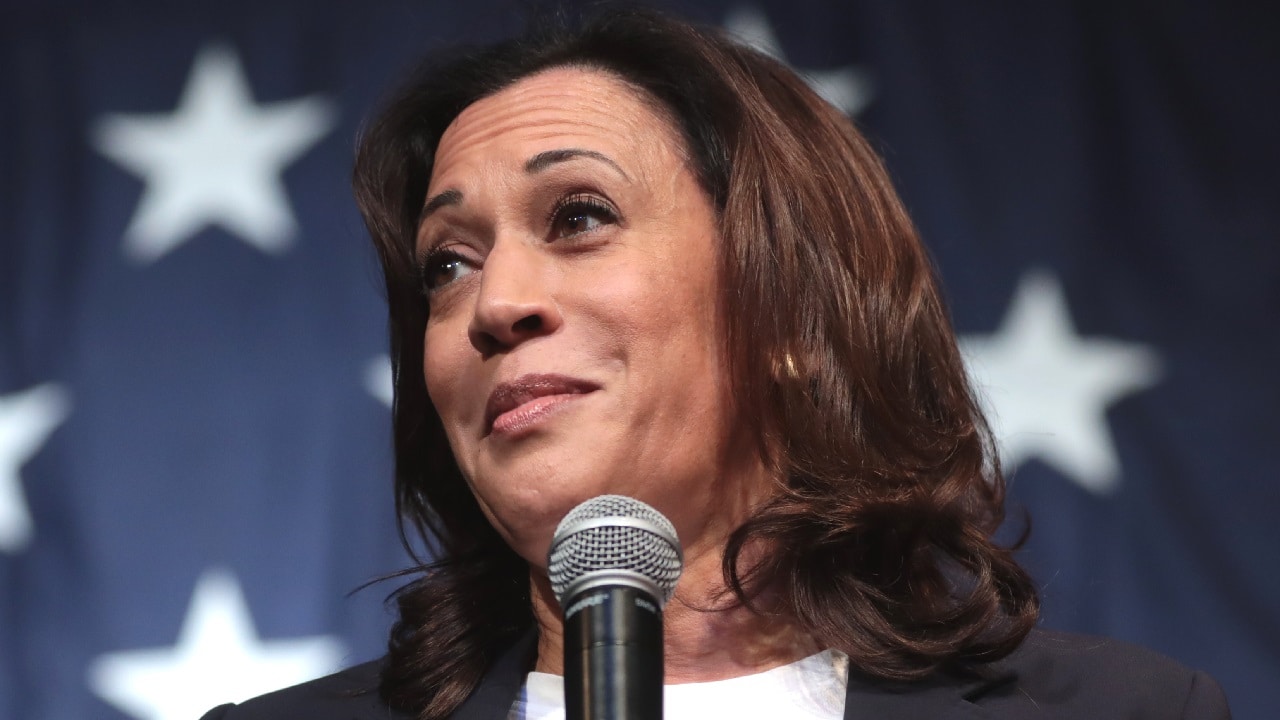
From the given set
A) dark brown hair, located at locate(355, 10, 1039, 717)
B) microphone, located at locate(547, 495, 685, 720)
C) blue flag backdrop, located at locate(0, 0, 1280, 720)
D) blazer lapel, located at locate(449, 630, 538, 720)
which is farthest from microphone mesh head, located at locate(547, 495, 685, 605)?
blue flag backdrop, located at locate(0, 0, 1280, 720)

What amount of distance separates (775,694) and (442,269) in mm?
680

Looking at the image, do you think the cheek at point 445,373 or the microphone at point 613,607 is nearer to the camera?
the microphone at point 613,607

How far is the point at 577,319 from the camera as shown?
163 cm

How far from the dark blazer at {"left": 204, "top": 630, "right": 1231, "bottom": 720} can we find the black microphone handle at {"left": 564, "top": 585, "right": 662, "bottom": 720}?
0.72 metres

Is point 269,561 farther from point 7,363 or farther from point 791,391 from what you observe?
point 791,391

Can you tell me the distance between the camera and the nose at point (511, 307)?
162cm

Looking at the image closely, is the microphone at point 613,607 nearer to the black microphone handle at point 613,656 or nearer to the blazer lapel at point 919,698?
the black microphone handle at point 613,656

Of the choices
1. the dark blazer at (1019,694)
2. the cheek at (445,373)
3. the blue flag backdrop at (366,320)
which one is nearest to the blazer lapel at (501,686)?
the dark blazer at (1019,694)

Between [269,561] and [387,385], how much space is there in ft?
1.09

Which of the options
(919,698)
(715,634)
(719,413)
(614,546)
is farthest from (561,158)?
(614,546)

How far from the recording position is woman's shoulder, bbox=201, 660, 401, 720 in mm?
1821

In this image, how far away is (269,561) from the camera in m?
2.33

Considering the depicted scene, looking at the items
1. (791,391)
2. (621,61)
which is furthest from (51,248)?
(791,391)

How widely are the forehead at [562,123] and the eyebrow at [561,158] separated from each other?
0.05ft
